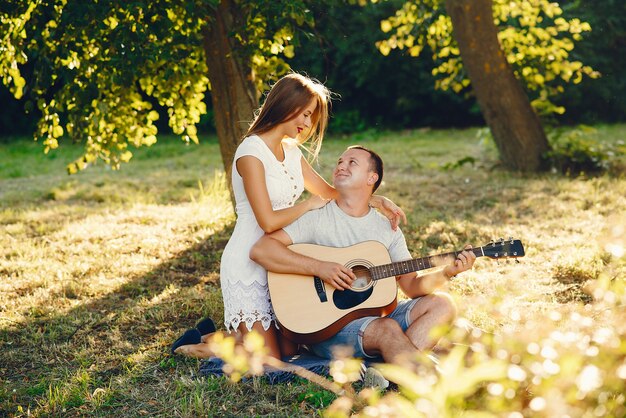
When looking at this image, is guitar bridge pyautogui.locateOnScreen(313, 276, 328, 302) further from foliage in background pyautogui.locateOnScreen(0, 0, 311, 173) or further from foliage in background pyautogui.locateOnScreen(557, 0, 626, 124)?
foliage in background pyautogui.locateOnScreen(557, 0, 626, 124)

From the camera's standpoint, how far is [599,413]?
129 centimetres

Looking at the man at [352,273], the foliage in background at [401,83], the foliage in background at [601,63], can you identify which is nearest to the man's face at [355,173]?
the man at [352,273]

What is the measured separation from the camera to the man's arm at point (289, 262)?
3186 millimetres

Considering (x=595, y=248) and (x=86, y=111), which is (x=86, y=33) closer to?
(x=86, y=111)

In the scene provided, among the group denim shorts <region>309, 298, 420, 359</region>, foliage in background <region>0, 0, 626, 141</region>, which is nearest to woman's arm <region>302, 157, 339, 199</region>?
denim shorts <region>309, 298, 420, 359</region>

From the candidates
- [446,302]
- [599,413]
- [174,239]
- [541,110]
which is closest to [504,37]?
[541,110]

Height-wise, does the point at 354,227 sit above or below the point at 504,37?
below

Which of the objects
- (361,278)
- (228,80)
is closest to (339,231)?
(361,278)

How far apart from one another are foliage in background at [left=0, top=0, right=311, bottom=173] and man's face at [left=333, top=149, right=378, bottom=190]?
122 centimetres

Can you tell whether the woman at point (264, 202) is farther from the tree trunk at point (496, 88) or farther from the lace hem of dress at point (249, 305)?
the tree trunk at point (496, 88)

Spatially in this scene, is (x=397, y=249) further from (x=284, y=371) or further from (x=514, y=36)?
(x=514, y=36)

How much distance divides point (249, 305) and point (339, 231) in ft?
1.83

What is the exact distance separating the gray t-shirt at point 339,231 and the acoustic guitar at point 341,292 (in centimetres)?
11

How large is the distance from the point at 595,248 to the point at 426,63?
9.88 m
